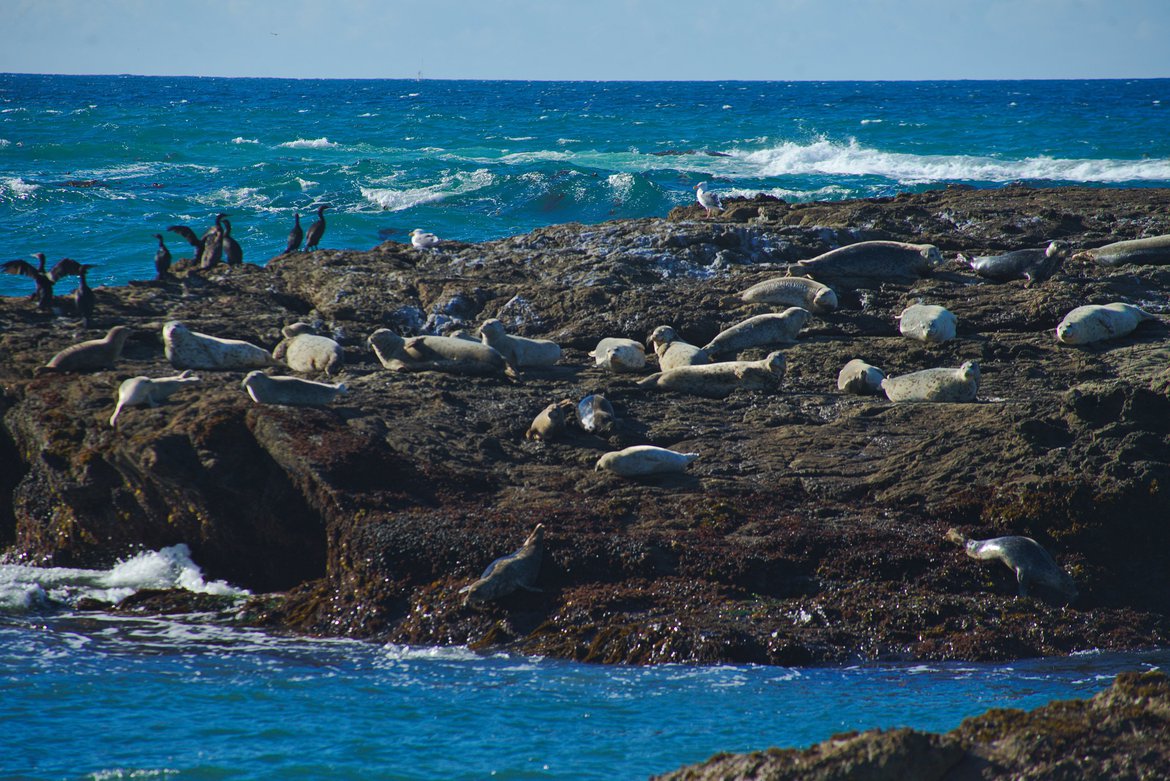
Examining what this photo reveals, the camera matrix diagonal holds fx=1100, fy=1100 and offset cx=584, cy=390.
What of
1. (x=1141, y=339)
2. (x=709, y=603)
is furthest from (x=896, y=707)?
(x=1141, y=339)

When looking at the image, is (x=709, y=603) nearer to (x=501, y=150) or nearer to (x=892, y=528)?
(x=892, y=528)

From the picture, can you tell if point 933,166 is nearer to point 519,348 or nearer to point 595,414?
point 519,348

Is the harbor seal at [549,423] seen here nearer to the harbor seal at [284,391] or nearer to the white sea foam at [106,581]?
the harbor seal at [284,391]

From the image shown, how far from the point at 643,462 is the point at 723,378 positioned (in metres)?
1.70

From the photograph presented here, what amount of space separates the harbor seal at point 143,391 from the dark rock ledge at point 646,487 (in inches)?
4.4

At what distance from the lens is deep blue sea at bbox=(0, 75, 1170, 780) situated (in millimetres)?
5004

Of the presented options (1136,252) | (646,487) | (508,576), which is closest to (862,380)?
(646,487)

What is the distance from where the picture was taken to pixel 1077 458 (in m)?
6.56

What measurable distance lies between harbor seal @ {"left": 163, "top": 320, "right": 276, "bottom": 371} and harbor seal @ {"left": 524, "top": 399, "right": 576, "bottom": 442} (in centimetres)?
256

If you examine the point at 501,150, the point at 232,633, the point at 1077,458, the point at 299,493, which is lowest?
the point at 232,633

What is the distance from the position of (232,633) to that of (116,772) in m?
1.70

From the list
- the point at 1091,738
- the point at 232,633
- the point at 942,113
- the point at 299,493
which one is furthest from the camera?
the point at 942,113

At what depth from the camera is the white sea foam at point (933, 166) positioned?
31.9 m

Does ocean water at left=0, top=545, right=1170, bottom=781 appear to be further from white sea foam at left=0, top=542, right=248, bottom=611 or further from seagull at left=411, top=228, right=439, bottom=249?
seagull at left=411, top=228, right=439, bottom=249
